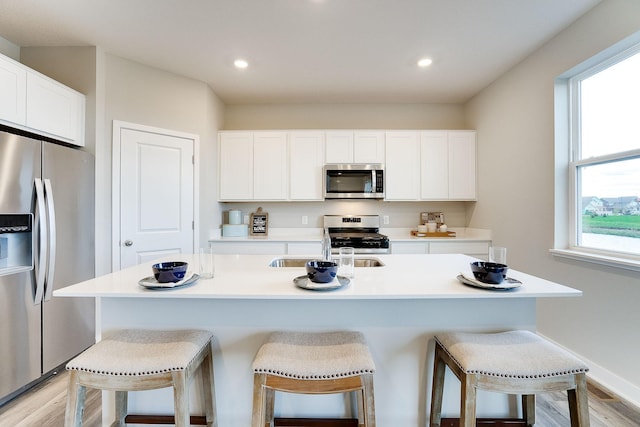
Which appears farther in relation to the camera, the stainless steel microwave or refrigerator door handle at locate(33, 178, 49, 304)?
the stainless steel microwave

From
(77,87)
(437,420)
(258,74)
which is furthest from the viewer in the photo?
(258,74)

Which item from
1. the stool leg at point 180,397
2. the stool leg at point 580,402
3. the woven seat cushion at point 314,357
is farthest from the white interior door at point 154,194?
the stool leg at point 580,402

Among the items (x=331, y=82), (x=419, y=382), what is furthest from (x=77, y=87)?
(x=419, y=382)

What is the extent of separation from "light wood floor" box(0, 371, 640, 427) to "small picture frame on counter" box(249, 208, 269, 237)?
2.22m

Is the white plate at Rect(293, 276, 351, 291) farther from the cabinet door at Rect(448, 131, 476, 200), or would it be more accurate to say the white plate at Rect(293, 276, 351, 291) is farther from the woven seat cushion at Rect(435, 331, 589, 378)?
the cabinet door at Rect(448, 131, 476, 200)

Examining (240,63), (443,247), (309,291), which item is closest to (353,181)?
(443,247)

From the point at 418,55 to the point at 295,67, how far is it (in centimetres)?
120

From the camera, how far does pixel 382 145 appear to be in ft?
11.8

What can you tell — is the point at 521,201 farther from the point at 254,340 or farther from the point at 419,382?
the point at 254,340

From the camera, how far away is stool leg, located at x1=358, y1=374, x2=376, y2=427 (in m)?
1.07

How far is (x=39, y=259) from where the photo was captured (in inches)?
76.6

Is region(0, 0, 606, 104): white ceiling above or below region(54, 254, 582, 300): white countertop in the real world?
above

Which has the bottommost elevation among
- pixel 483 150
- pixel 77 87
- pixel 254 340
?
pixel 254 340

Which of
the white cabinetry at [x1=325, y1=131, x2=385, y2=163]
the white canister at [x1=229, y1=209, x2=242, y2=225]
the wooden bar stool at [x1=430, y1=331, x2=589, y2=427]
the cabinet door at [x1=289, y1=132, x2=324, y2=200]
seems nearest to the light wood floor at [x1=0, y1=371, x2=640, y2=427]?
the wooden bar stool at [x1=430, y1=331, x2=589, y2=427]
